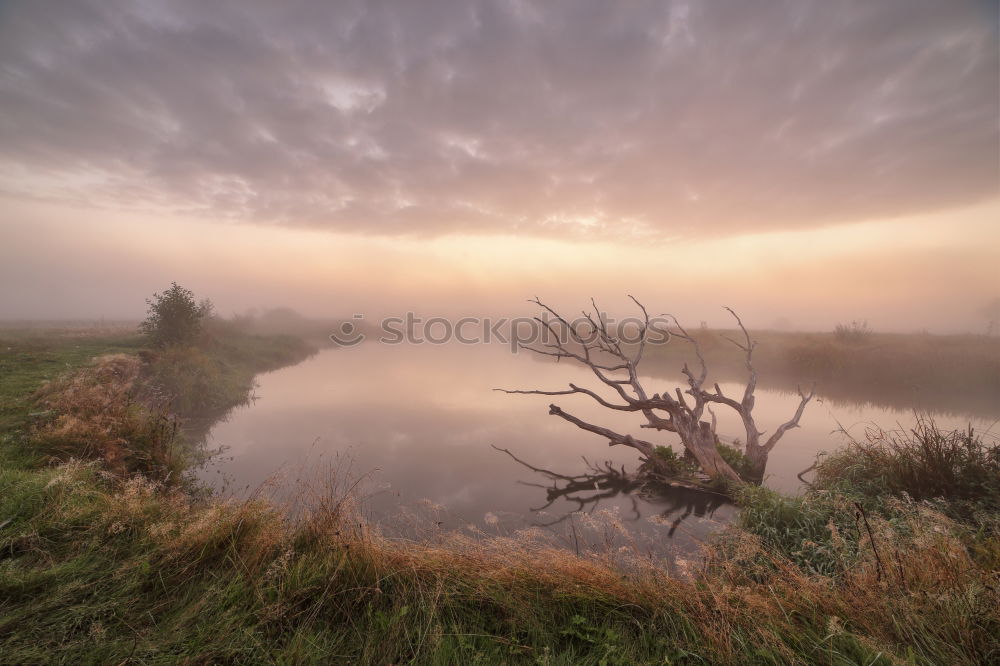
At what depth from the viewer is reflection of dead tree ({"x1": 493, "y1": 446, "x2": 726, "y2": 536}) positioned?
8156 mm

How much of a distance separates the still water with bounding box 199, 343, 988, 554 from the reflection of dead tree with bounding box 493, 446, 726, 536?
0.04 m

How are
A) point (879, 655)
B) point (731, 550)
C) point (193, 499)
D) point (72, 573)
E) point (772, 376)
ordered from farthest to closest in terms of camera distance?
point (772, 376)
point (193, 499)
point (731, 550)
point (72, 573)
point (879, 655)

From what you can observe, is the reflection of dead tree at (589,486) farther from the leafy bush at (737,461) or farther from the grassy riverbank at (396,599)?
the grassy riverbank at (396,599)

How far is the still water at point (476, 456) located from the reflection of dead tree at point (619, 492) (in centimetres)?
4

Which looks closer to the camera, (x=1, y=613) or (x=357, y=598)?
(x=1, y=613)

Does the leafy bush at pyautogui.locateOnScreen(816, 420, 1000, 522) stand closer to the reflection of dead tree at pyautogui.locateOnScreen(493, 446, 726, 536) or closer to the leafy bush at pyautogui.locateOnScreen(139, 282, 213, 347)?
the reflection of dead tree at pyautogui.locateOnScreen(493, 446, 726, 536)

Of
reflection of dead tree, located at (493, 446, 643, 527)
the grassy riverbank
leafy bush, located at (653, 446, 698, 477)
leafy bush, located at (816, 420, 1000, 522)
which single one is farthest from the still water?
leafy bush, located at (816, 420, 1000, 522)

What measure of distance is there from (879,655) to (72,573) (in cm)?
565

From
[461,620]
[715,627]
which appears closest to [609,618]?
[715,627]

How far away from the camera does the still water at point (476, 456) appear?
7.65 metres

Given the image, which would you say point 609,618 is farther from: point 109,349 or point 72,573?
point 109,349

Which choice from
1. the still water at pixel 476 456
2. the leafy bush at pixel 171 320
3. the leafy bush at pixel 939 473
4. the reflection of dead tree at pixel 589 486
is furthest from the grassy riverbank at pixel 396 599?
the leafy bush at pixel 171 320

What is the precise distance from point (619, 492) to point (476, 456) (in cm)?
407

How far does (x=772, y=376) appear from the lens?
25.0 metres
